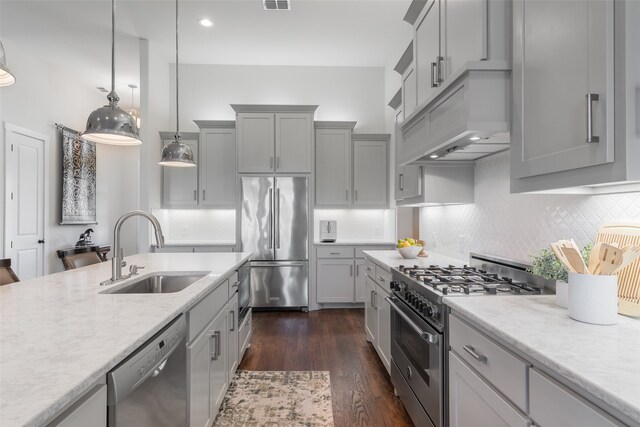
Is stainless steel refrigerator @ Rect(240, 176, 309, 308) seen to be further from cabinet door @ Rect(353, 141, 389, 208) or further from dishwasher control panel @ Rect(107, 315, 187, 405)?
dishwasher control panel @ Rect(107, 315, 187, 405)

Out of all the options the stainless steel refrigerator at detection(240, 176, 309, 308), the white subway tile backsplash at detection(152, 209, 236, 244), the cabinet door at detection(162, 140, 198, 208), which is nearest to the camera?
the stainless steel refrigerator at detection(240, 176, 309, 308)

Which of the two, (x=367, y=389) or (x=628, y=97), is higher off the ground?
(x=628, y=97)

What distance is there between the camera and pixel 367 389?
252 cm

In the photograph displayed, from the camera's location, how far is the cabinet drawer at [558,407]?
2.55 ft

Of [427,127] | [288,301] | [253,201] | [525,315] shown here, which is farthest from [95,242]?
[525,315]

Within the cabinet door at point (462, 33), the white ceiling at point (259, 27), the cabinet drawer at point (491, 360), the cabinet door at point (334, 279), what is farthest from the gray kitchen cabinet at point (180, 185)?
the cabinet drawer at point (491, 360)

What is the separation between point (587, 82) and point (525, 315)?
0.81m

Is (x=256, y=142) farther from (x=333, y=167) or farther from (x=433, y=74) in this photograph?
(x=433, y=74)

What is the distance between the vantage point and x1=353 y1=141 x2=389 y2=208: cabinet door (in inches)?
194

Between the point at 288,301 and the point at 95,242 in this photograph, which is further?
the point at 95,242

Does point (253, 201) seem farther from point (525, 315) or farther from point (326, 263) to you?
point (525, 315)

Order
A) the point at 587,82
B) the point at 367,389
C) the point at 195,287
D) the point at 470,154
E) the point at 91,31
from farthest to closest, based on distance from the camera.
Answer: the point at 91,31 → the point at 367,389 → the point at 470,154 → the point at 195,287 → the point at 587,82

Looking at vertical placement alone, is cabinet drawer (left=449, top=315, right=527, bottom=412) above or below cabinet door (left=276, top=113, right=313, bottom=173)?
below

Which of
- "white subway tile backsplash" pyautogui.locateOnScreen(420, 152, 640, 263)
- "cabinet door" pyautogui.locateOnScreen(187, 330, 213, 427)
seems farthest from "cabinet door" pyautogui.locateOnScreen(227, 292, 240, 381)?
"white subway tile backsplash" pyautogui.locateOnScreen(420, 152, 640, 263)
